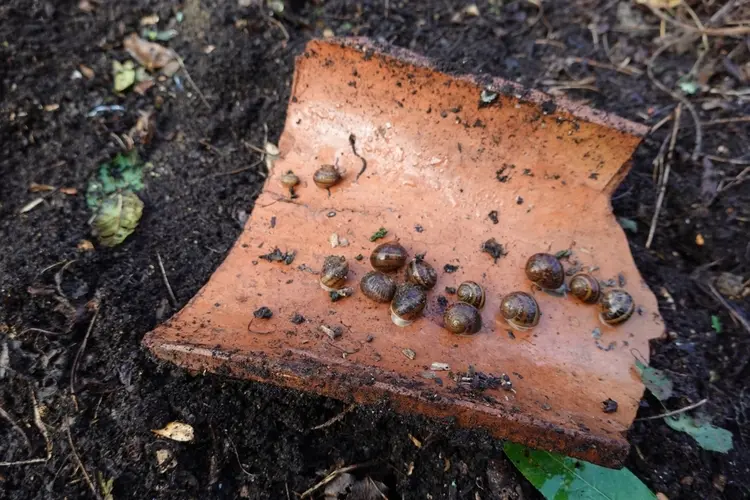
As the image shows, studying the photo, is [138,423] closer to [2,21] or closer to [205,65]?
[205,65]

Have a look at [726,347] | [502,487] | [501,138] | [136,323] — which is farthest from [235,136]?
[726,347]

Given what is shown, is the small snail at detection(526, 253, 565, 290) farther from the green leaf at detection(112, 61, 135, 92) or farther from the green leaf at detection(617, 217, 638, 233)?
the green leaf at detection(112, 61, 135, 92)

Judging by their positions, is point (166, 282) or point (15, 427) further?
point (166, 282)

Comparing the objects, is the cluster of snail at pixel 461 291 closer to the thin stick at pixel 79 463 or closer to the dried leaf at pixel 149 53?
the thin stick at pixel 79 463

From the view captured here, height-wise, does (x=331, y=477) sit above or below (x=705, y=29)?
below

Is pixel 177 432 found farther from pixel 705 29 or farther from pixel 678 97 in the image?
pixel 705 29

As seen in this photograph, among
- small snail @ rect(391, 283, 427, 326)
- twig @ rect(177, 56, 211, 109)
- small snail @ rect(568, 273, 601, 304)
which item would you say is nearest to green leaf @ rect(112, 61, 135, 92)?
twig @ rect(177, 56, 211, 109)

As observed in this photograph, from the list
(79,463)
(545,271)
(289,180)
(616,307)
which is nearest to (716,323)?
(616,307)
